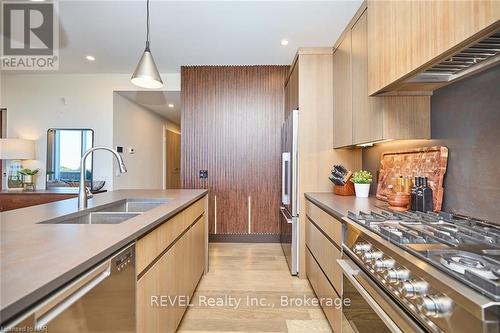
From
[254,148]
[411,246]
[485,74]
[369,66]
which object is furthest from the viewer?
[254,148]

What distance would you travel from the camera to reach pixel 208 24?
290 centimetres

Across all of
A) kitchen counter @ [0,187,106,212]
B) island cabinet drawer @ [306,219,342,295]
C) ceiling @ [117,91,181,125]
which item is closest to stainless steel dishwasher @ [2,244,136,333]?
island cabinet drawer @ [306,219,342,295]

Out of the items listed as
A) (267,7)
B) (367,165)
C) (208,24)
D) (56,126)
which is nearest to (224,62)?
(208,24)

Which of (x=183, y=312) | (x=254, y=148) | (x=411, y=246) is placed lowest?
(x=183, y=312)

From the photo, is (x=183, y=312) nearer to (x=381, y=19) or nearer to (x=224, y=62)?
(x=381, y=19)

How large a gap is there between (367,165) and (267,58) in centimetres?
211

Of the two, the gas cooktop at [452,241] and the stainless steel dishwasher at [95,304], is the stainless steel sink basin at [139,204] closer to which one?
the stainless steel dishwasher at [95,304]

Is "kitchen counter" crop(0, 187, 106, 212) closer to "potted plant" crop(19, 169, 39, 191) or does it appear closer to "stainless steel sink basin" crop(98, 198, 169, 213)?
"potted plant" crop(19, 169, 39, 191)

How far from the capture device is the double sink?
1526 millimetres

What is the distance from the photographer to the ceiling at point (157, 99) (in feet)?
15.3

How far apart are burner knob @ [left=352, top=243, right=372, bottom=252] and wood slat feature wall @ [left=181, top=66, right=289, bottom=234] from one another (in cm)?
280

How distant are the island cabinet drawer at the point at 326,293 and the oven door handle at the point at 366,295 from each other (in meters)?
0.33

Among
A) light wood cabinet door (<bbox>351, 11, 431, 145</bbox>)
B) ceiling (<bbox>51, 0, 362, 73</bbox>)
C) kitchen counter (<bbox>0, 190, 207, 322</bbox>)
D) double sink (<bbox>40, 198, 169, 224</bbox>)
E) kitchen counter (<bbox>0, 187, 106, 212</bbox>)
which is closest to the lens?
kitchen counter (<bbox>0, 190, 207, 322</bbox>)

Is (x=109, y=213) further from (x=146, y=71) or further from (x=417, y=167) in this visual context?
(x=417, y=167)
